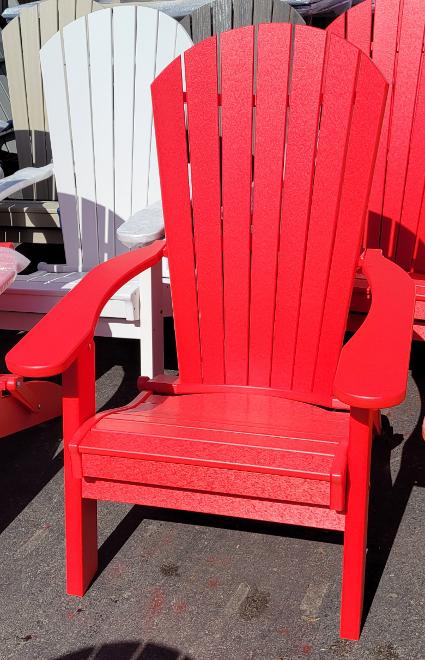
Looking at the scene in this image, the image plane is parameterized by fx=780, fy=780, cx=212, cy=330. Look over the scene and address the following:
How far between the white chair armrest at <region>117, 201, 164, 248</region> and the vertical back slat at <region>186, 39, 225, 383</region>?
16 cm

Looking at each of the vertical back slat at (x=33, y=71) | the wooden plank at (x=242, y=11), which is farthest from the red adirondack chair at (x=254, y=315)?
the vertical back slat at (x=33, y=71)

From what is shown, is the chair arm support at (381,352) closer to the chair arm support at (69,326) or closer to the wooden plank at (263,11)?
the chair arm support at (69,326)

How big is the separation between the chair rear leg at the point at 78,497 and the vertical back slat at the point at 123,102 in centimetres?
142

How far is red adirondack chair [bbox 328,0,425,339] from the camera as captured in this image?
261cm

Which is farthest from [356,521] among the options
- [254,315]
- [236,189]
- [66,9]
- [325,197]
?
[66,9]

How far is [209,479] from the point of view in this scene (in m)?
1.66

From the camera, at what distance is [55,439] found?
266 cm

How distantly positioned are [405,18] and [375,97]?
82 cm

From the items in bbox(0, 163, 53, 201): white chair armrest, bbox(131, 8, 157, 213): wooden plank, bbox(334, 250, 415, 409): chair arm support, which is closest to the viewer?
bbox(334, 250, 415, 409): chair arm support

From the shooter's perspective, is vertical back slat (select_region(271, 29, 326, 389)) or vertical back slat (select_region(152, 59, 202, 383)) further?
vertical back slat (select_region(152, 59, 202, 383))

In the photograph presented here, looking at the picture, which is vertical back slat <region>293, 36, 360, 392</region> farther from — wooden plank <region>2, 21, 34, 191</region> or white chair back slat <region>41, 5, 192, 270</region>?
wooden plank <region>2, 21, 34, 191</region>

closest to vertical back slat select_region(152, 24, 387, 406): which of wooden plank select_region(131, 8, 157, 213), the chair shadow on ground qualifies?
the chair shadow on ground

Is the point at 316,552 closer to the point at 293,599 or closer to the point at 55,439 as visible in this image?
the point at 293,599

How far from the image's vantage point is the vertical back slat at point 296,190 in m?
2.01
